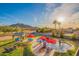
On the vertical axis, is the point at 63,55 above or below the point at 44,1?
below

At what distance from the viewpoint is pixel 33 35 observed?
5.57ft

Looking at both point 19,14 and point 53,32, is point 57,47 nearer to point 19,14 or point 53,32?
point 53,32

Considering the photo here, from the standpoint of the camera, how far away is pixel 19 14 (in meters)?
1.69

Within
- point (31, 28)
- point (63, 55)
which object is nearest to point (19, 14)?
point (31, 28)

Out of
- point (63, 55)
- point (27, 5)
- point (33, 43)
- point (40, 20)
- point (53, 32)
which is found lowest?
point (63, 55)

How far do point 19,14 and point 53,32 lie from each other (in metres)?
0.40

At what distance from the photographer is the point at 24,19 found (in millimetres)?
1690

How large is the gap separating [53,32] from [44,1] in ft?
1.09

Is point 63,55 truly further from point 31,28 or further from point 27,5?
point 27,5

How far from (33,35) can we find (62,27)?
1.01ft

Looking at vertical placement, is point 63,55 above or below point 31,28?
below

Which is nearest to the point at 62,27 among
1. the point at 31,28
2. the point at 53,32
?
the point at 53,32

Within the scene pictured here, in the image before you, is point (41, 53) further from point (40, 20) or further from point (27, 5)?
point (27, 5)

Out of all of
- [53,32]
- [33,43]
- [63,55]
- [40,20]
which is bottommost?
[63,55]
